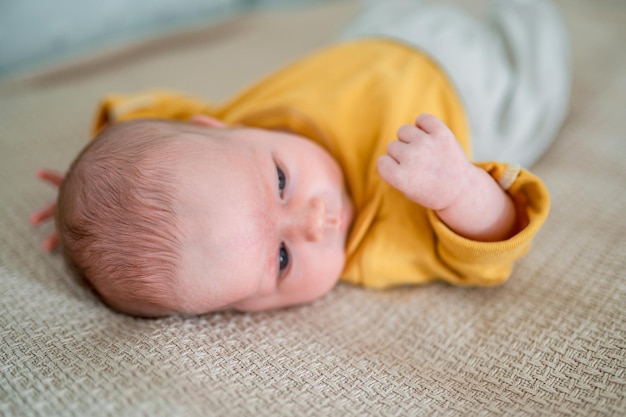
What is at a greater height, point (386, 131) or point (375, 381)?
point (386, 131)

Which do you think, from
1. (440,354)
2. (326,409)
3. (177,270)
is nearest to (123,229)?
(177,270)

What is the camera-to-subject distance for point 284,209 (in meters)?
0.92

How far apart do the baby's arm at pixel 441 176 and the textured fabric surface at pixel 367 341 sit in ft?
0.48

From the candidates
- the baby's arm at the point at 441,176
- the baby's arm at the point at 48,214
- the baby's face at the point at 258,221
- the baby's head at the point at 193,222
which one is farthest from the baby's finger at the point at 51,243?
the baby's arm at the point at 441,176

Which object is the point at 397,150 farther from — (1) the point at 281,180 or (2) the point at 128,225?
(2) the point at 128,225

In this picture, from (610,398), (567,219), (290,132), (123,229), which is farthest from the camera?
(290,132)

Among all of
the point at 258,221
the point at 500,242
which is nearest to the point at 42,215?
the point at 258,221

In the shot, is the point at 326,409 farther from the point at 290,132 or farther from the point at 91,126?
the point at 91,126

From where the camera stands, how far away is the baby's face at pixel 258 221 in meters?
0.83

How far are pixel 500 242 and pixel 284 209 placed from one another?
36cm

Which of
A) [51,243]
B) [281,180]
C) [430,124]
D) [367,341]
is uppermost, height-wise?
[430,124]

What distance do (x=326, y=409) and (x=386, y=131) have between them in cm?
56

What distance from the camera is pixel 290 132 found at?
115cm

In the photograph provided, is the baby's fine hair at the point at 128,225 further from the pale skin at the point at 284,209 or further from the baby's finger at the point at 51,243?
the baby's finger at the point at 51,243
